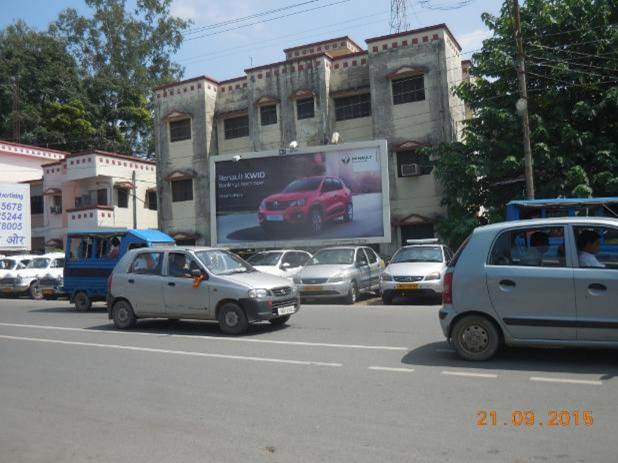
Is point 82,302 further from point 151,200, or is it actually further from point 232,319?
point 151,200

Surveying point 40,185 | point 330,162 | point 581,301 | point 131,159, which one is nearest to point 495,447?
point 581,301

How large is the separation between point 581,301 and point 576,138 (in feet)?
42.8

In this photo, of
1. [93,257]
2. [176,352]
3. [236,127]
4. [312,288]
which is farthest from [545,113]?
[176,352]

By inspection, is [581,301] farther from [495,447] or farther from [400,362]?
[495,447]

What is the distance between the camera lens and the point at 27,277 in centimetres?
2328

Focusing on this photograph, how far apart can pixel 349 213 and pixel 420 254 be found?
7210mm

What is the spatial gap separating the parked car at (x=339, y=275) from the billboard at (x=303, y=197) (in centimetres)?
454

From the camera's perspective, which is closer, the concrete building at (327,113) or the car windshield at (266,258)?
the car windshield at (266,258)

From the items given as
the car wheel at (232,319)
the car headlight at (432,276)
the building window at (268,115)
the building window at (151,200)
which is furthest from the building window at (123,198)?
the car wheel at (232,319)

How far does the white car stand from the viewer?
23031 millimetres

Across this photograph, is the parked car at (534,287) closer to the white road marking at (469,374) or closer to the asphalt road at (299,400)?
the asphalt road at (299,400)

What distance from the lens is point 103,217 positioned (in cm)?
3153

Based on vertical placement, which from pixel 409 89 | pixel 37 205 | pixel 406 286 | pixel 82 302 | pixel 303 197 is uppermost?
pixel 409 89

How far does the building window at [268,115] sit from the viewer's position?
2714cm
